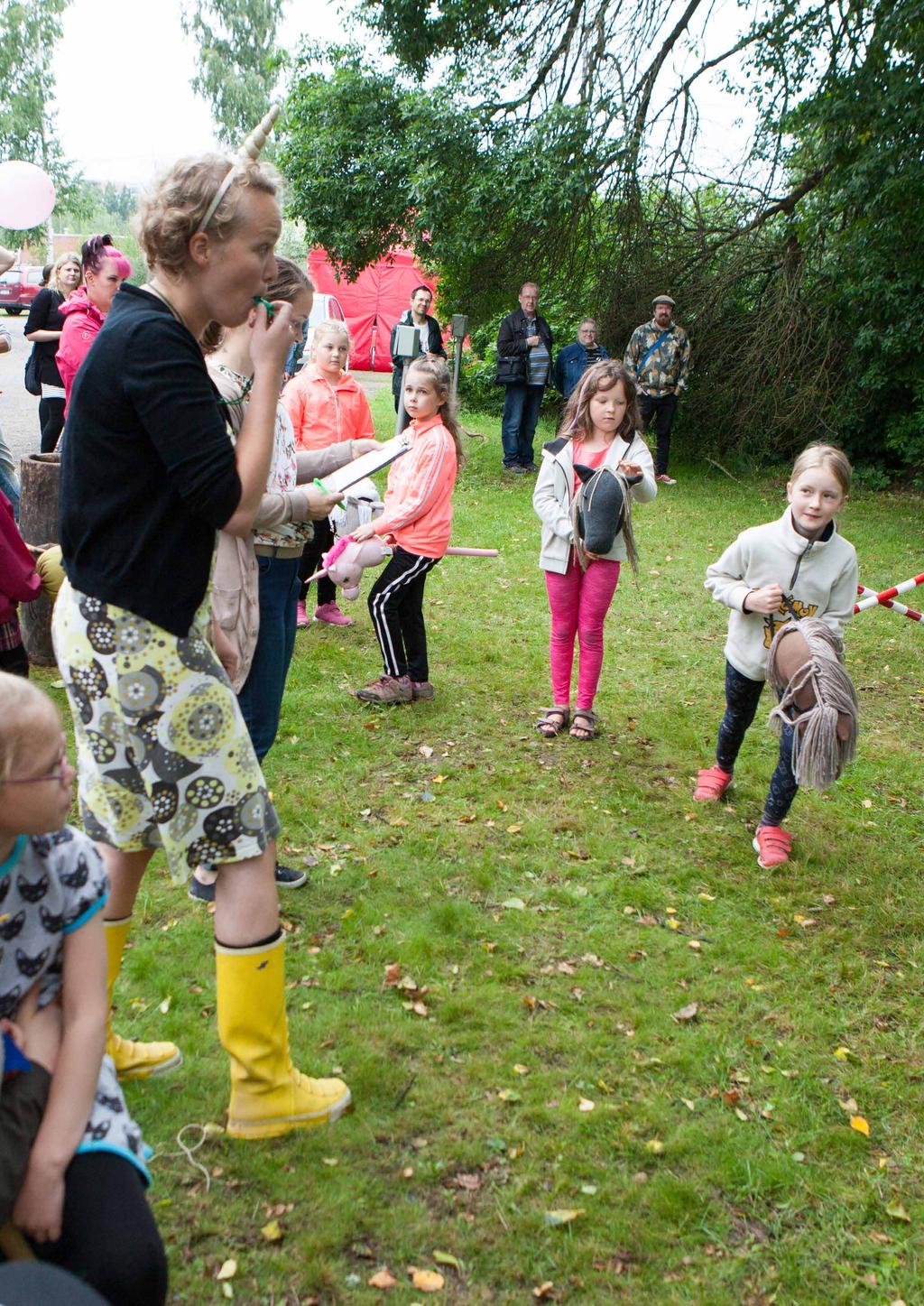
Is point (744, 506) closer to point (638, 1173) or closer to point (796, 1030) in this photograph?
point (796, 1030)

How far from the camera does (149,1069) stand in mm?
2801

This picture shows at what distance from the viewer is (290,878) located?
12.8 ft

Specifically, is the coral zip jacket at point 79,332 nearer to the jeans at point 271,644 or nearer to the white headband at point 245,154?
the jeans at point 271,644

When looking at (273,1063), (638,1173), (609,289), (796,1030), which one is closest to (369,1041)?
(273,1063)

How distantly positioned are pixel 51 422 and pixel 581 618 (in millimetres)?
5423

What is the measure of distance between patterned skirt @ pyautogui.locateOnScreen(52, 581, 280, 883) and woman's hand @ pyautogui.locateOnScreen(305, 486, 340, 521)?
0.63 m

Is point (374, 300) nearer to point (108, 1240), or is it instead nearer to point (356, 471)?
point (356, 471)

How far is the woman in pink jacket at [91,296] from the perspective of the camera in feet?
18.9

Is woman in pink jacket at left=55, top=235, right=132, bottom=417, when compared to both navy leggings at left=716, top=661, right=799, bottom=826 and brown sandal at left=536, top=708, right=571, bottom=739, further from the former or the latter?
navy leggings at left=716, top=661, right=799, bottom=826

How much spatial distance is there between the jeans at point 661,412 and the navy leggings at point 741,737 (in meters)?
8.81

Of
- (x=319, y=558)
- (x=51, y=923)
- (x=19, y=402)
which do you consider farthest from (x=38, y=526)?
(x=19, y=402)

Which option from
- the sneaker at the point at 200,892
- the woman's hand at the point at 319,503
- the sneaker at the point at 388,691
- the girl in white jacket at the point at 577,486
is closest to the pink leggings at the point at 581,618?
the girl in white jacket at the point at 577,486

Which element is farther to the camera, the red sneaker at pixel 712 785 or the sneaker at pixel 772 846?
the red sneaker at pixel 712 785

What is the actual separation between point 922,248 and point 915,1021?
37.8 feet
